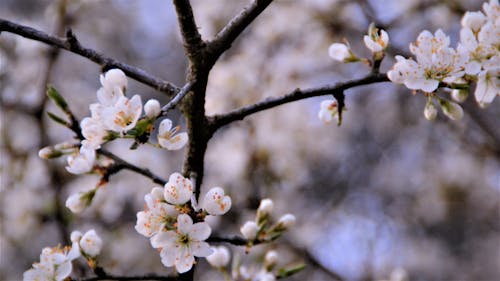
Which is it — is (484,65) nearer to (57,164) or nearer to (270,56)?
(270,56)

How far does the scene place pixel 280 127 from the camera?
4250 millimetres

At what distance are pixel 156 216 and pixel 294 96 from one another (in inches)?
18.1

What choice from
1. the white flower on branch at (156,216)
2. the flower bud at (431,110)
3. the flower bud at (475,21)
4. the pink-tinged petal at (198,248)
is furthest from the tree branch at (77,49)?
the flower bud at (475,21)

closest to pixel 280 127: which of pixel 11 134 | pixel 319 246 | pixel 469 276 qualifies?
pixel 319 246

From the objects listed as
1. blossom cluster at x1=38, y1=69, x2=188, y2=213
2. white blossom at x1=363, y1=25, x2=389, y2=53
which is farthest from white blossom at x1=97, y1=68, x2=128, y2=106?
white blossom at x1=363, y1=25, x2=389, y2=53

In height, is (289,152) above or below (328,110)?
above

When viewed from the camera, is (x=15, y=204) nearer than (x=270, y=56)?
Yes

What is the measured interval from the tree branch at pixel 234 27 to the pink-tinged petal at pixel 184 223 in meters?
0.38

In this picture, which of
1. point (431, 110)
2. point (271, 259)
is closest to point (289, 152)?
point (271, 259)

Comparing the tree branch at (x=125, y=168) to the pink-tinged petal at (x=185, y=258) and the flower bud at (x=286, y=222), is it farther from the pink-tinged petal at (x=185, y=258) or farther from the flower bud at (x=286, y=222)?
the flower bud at (x=286, y=222)

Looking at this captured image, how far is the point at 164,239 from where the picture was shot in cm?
121

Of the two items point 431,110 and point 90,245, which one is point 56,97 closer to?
point 90,245

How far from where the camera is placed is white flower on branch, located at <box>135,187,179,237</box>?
3.93ft

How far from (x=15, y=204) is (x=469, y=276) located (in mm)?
4782
